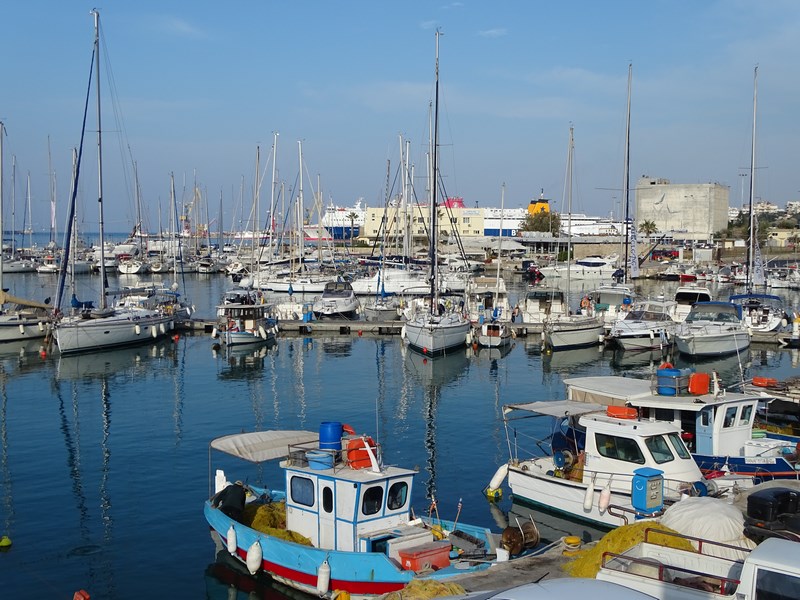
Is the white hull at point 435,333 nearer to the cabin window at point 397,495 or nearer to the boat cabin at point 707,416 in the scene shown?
the boat cabin at point 707,416

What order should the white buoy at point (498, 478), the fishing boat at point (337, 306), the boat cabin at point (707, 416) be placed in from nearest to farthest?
the boat cabin at point (707, 416) → the white buoy at point (498, 478) → the fishing boat at point (337, 306)

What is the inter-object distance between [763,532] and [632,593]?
6.52 m

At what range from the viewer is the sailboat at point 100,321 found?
50.4 metres

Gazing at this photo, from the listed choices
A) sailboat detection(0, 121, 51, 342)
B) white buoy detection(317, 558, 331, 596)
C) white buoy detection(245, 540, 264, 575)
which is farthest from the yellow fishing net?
sailboat detection(0, 121, 51, 342)

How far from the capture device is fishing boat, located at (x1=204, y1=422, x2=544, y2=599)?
16.4m

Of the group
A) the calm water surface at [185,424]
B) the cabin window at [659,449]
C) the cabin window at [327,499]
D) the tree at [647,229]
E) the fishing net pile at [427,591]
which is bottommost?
the calm water surface at [185,424]

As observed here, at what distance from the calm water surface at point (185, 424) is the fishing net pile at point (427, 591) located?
246 inches

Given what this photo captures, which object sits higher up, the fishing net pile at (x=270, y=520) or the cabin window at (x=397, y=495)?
the cabin window at (x=397, y=495)

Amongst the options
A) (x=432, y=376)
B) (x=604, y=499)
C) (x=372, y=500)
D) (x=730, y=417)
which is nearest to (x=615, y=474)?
(x=604, y=499)

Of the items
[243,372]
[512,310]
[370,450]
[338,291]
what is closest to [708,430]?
[370,450]

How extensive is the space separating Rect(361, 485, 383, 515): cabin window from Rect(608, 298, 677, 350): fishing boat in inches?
1494

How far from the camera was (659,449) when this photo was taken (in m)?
20.8

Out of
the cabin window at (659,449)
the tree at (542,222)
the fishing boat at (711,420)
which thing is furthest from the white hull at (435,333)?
the tree at (542,222)

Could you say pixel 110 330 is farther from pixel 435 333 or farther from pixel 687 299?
pixel 687 299
